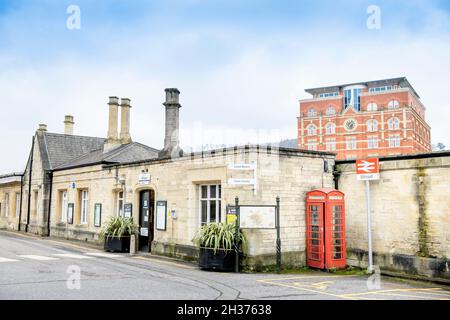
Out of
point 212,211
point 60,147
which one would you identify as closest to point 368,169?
point 212,211

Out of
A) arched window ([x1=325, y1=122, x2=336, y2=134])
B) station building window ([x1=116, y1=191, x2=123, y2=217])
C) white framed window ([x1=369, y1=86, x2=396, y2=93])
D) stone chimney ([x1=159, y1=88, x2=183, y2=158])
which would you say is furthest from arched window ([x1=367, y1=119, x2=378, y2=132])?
station building window ([x1=116, y1=191, x2=123, y2=217])

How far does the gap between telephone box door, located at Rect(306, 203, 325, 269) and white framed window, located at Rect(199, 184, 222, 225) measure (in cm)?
272

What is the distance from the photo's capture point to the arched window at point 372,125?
65.8 meters

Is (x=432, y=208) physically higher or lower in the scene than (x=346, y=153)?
lower

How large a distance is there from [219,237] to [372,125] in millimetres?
60111

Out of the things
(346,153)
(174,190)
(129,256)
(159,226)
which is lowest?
(129,256)

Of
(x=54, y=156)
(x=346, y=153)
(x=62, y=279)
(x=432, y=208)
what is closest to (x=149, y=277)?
(x=62, y=279)

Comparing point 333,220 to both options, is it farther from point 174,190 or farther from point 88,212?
point 88,212

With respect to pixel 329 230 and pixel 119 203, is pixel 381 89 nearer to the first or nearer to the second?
pixel 119 203

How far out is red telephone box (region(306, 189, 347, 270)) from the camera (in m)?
11.6

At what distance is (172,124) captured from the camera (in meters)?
16.5

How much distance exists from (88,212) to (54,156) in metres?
6.94

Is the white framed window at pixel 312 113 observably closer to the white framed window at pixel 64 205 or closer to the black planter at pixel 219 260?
the white framed window at pixel 64 205

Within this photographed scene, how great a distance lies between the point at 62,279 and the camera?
9477mm
